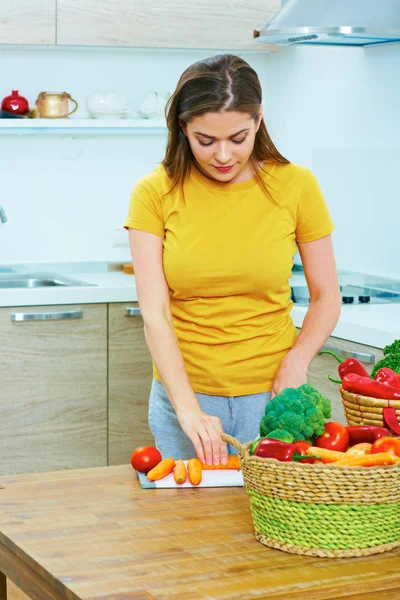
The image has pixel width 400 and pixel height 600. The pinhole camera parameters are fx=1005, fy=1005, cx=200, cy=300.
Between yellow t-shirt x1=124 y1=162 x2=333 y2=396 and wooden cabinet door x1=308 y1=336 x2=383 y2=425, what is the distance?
815 mm

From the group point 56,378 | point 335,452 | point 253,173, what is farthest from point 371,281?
point 335,452

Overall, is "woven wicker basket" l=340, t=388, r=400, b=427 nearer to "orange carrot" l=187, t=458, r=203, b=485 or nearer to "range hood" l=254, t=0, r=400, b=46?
"orange carrot" l=187, t=458, r=203, b=485

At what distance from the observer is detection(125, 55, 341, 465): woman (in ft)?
6.59

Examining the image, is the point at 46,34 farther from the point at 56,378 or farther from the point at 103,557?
the point at 103,557

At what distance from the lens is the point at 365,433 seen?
5.12 ft

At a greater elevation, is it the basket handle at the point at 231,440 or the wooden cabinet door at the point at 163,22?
the wooden cabinet door at the point at 163,22

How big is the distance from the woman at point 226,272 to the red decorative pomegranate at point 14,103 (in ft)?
6.38

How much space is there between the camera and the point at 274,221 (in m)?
2.04

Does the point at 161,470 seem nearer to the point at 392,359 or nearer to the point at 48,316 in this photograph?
the point at 392,359

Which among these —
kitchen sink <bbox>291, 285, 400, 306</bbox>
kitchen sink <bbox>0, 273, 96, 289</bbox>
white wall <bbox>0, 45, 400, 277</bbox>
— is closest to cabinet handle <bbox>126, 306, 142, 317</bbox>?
kitchen sink <bbox>0, 273, 96, 289</bbox>

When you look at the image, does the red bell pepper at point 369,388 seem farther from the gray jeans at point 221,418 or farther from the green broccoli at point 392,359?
the gray jeans at point 221,418

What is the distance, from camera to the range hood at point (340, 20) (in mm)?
2977

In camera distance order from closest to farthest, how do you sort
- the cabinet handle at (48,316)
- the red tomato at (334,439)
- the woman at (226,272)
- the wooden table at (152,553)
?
1. the wooden table at (152,553)
2. the red tomato at (334,439)
3. the woman at (226,272)
4. the cabinet handle at (48,316)

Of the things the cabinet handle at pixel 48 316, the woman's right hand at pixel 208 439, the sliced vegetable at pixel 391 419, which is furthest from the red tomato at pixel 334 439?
the cabinet handle at pixel 48 316
